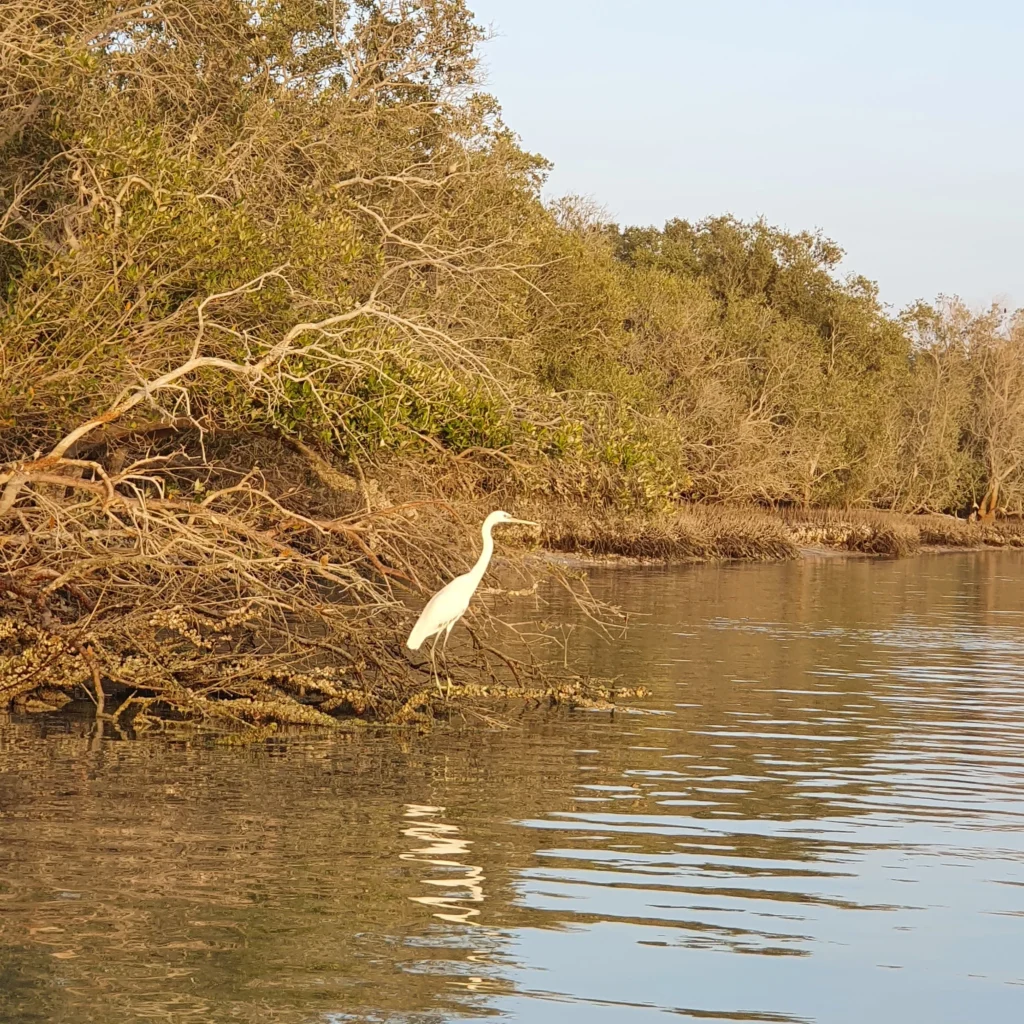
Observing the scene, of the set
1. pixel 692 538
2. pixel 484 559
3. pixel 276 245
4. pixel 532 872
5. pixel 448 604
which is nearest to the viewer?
pixel 532 872

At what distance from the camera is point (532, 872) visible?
8078 mm

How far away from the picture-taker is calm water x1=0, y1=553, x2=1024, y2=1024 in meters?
6.18

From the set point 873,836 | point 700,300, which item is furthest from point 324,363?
point 700,300

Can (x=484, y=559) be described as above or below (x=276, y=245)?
below

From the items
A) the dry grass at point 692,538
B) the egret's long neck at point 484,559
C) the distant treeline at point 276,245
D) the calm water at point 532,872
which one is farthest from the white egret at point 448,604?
the dry grass at point 692,538

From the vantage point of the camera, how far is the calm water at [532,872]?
6176 millimetres

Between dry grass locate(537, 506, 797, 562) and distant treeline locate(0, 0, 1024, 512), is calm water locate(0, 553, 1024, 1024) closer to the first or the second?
distant treeline locate(0, 0, 1024, 512)

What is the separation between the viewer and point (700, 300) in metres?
46.8

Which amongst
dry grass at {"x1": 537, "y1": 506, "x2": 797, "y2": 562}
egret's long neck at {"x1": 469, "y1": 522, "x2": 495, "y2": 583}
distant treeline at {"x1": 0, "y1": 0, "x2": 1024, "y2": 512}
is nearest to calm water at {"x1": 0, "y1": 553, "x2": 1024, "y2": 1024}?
egret's long neck at {"x1": 469, "y1": 522, "x2": 495, "y2": 583}

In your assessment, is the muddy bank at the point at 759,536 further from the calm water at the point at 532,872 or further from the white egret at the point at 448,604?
the calm water at the point at 532,872

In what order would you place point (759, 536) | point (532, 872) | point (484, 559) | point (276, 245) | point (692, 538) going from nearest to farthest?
point (532, 872) < point (484, 559) < point (276, 245) < point (692, 538) < point (759, 536)

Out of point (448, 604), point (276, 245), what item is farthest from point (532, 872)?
point (276, 245)

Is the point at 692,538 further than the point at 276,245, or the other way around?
the point at 692,538

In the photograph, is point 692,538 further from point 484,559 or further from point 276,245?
point 484,559
